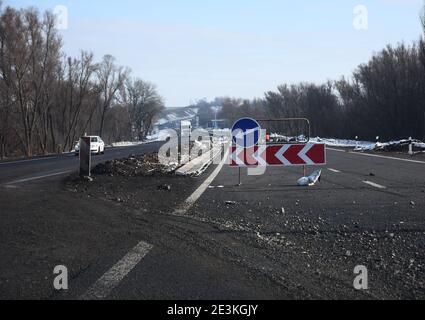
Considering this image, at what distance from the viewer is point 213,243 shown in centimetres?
723

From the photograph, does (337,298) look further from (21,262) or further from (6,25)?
(6,25)

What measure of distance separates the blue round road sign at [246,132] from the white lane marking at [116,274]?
881 cm

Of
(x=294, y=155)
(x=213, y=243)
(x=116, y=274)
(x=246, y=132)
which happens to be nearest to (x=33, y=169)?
(x=246, y=132)

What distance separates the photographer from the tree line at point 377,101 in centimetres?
5594

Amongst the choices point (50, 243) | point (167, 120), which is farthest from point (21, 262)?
point (167, 120)

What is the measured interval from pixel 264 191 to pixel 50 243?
24.7 feet

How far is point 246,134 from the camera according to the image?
15602 mm

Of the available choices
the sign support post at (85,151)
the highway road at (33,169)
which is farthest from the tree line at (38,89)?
the sign support post at (85,151)

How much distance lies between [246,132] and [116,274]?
33.8ft

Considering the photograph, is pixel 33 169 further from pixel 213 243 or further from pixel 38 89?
pixel 38 89

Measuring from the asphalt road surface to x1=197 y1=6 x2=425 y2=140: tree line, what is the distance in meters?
39.6

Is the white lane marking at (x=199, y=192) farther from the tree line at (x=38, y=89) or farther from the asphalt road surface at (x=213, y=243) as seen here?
the tree line at (x=38, y=89)

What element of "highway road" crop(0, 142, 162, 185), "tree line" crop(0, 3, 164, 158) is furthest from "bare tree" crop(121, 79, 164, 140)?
"highway road" crop(0, 142, 162, 185)
